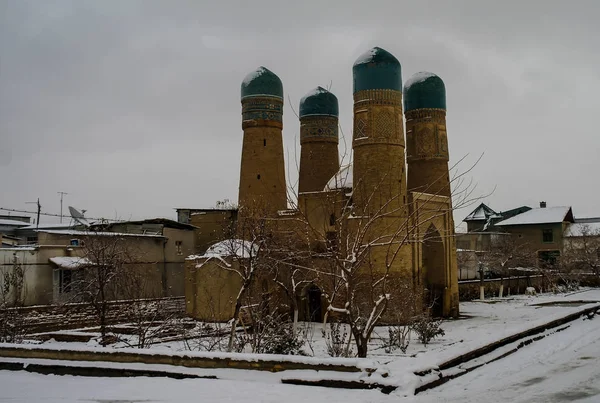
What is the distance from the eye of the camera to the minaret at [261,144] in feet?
83.4

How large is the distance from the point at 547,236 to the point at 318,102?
87.3ft

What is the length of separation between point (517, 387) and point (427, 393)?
1.17 meters

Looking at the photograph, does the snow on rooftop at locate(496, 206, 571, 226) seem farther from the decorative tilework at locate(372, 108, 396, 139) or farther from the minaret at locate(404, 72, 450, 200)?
the decorative tilework at locate(372, 108, 396, 139)

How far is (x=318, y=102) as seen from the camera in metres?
28.0

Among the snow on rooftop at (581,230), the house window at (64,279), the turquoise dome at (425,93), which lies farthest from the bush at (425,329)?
the snow on rooftop at (581,230)

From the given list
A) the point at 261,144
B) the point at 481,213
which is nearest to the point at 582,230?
the point at 481,213

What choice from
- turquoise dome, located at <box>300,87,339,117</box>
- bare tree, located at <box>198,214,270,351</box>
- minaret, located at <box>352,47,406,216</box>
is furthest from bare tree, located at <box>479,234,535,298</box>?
bare tree, located at <box>198,214,270,351</box>

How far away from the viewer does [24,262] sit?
988 inches

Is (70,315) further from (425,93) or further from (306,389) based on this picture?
(306,389)

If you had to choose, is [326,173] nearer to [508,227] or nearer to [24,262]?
[24,262]

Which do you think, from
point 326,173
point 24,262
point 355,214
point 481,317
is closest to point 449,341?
point 355,214

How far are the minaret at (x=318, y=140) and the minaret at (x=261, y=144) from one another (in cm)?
213

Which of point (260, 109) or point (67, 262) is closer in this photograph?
point (260, 109)

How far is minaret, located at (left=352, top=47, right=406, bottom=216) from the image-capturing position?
67.9 feet
